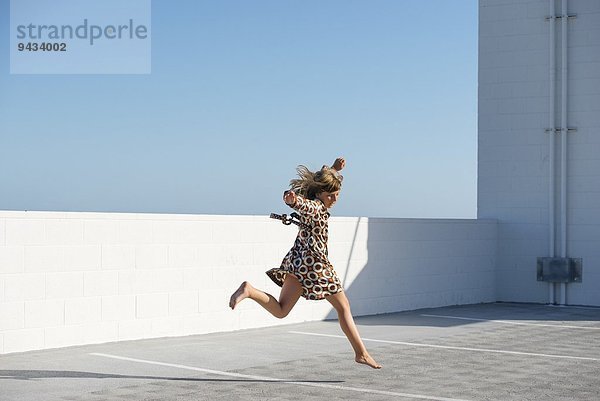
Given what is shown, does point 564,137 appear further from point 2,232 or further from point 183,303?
point 2,232

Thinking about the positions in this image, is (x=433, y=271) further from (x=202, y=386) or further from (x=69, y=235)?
(x=202, y=386)

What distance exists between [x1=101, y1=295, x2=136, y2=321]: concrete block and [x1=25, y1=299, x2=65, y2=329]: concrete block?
573 millimetres

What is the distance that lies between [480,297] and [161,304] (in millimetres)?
7336

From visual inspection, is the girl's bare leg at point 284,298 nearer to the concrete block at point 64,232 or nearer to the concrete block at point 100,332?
the concrete block at point 64,232

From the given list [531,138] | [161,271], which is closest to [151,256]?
[161,271]

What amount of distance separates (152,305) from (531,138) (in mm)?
8390

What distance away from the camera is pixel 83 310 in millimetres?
10930

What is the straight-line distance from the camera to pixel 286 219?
866 centimetres

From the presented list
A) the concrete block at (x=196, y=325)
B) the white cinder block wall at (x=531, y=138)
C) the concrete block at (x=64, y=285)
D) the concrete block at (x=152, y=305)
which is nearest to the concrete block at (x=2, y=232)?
the concrete block at (x=64, y=285)

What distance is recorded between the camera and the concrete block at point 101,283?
10984 mm

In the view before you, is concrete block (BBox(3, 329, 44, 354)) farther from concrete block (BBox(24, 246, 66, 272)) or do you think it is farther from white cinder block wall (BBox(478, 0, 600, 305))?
white cinder block wall (BBox(478, 0, 600, 305))

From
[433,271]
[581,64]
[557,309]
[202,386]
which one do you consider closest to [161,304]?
[202,386]

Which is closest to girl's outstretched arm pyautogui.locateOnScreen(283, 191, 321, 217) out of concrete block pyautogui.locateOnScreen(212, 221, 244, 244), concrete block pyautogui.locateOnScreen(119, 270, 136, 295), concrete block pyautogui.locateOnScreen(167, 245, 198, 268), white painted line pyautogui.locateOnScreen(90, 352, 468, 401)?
white painted line pyautogui.locateOnScreen(90, 352, 468, 401)

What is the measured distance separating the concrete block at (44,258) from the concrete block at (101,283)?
361 millimetres
